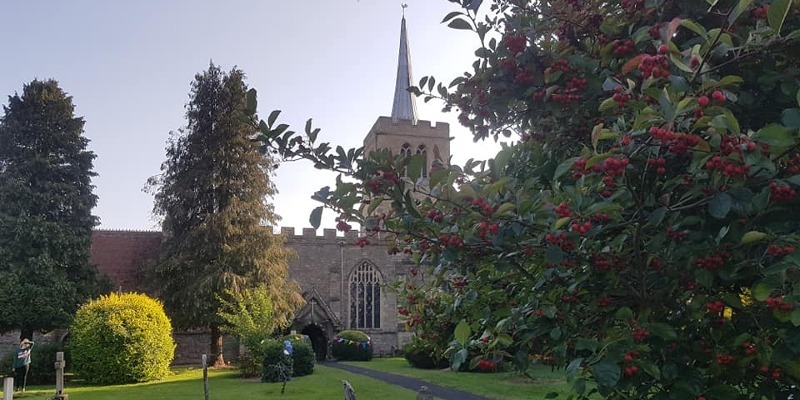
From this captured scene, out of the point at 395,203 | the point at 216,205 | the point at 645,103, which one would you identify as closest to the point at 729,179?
the point at 645,103

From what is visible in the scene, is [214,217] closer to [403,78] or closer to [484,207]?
[403,78]

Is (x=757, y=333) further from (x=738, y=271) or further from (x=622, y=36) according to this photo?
(x=622, y=36)

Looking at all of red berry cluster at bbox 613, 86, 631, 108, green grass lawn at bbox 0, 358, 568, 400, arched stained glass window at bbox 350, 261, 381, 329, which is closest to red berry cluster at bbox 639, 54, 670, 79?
red berry cluster at bbox 613, 86, 631, 108

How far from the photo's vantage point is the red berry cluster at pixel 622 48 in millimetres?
2943

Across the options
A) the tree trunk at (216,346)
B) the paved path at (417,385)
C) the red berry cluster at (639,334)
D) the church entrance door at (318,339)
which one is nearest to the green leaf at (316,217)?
the red berry cluster at (639,334)

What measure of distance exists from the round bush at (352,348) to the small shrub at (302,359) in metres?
8.59

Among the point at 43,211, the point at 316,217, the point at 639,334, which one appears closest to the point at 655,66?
the point at 639,334

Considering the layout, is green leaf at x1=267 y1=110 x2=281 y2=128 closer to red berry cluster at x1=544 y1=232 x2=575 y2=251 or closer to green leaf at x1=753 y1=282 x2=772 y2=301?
red berry cluster at x1=544 y1=232 x2=575 y2=251

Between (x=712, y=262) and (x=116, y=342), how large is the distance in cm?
1912

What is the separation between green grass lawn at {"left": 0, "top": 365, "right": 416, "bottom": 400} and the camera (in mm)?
13812

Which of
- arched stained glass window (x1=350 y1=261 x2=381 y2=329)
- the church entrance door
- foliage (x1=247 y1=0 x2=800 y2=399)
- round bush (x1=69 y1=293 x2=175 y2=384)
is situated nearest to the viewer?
foliage (x1=247 y1=0 x2=800 y2=399)

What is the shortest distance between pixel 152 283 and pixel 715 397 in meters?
26.4

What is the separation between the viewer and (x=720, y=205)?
6.94ft

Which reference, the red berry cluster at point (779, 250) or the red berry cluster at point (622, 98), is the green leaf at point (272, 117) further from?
the red berry cluster at point (779, 250)
